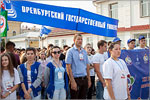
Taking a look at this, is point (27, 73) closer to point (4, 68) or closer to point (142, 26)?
point (4, 68)

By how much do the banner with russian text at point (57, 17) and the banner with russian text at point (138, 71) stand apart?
4.51ft

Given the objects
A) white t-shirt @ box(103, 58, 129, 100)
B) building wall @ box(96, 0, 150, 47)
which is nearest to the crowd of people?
white t-shirt @ box(103, 58, 129, 100)

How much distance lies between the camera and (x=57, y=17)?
5297mm

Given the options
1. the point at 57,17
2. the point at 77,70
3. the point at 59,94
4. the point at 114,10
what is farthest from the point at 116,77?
the point at 114,10

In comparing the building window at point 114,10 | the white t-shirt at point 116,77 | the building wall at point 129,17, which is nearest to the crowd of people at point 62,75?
the white t-shirt at point 116,77

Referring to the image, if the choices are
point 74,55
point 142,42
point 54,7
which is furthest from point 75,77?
point 142,42

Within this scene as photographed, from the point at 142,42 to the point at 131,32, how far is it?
13.0m

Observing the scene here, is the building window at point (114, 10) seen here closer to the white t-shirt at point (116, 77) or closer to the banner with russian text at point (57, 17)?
the banner with russian text at point (57, 17)

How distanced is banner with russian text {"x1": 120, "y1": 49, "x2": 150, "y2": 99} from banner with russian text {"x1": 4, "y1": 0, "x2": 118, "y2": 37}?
1.38 meters

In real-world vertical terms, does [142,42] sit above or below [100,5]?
below

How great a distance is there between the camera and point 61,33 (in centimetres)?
2633

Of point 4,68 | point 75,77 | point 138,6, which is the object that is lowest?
point 75,77

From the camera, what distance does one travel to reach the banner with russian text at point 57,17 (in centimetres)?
471

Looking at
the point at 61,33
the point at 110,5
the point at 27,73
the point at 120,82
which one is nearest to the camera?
the point at 120,82
